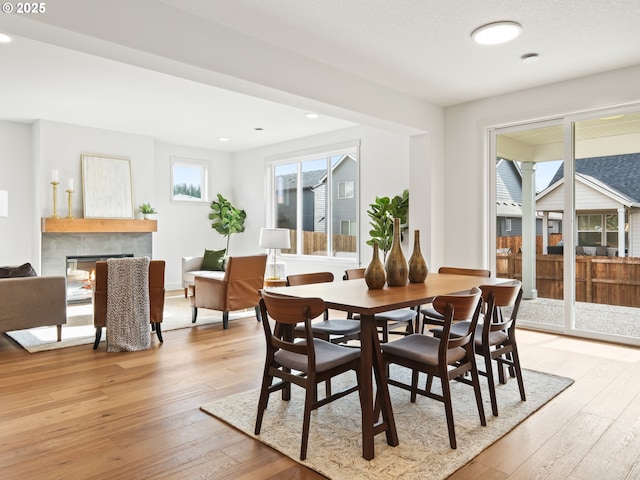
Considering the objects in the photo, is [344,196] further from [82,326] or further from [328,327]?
[328,327]

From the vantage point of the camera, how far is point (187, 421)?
2.66 meters

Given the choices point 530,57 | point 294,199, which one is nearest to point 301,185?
point 294,199

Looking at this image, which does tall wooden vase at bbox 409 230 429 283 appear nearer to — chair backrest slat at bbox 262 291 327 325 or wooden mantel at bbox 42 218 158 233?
chair backrest slat at bbox 262 291 327 325

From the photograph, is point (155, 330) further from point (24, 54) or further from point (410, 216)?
point (410, 216)

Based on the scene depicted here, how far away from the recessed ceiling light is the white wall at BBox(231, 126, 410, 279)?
224 centimetres

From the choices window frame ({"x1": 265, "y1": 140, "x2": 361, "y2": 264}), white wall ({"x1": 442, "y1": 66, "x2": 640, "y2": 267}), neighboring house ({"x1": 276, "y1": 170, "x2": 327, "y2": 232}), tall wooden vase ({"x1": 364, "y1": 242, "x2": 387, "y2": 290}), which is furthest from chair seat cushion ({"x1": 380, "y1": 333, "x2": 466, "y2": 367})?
neighboring house ({"x1": 276, "y1": 170, "x2": 327, "y2": 232})

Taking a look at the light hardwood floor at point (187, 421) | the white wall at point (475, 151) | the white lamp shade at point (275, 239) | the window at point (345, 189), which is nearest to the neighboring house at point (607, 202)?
the white wall at point (475, 151)

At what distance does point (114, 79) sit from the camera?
189 inches

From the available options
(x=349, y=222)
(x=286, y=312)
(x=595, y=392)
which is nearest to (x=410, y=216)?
(x=349, y=222)

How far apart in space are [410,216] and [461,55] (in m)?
2.13

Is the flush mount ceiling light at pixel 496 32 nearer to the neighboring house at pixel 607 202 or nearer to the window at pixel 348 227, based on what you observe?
the neighboring house at pixel 607 202

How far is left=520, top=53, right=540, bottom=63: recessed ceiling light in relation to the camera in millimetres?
3962

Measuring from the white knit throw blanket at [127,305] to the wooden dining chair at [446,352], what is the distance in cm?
268

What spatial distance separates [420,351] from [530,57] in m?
3.00
